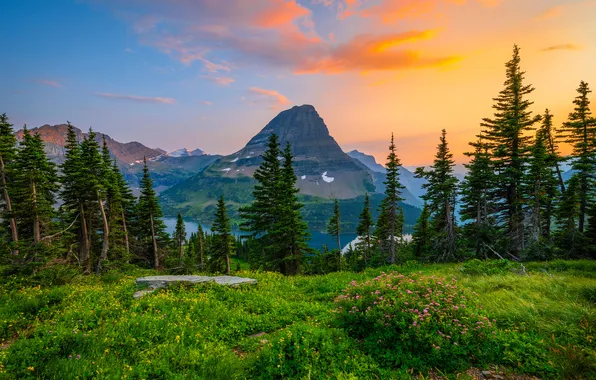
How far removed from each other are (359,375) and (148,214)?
126 ft

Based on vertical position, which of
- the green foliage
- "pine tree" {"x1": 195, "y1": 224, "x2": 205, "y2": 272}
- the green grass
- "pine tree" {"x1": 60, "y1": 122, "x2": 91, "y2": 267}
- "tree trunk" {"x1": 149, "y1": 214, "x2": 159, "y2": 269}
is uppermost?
"pine tree" {"x1": 60, "y1": 122, "x2": 91, "y2": 267}

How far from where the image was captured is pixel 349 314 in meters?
7.00

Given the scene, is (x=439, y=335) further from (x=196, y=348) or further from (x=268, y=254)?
(x=268, y=254)

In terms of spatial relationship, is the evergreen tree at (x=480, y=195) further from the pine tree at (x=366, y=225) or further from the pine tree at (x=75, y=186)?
the pine tree at (x=75, y=186)

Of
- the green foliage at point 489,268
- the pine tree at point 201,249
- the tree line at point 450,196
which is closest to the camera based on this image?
the green foliage at point 489,268

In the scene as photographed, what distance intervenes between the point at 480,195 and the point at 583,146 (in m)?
10.1

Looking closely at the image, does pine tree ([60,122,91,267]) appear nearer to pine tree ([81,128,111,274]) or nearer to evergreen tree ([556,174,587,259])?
pine tree ([81,128,111,274])

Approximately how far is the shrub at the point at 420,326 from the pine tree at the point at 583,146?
26.4 metres

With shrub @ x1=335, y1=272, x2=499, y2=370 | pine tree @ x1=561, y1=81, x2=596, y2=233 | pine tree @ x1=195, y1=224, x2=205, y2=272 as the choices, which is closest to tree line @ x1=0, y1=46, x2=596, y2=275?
pine tree @ x1=561, y1=81, x2=596, y2=233

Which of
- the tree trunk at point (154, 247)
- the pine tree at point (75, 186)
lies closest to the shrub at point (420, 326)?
the pine tree at point (75, 186)

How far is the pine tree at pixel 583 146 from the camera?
22.9 metres

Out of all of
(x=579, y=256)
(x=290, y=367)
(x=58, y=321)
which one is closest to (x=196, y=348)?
(x=290, y=367)

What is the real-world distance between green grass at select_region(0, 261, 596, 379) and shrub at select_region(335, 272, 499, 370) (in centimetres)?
27

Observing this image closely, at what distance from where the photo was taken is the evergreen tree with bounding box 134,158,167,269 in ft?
115
